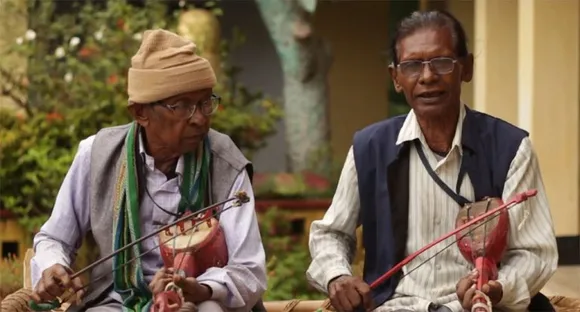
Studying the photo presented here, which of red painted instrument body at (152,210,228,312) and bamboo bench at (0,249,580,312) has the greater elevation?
red painted instrument body at (152,210,228,312)

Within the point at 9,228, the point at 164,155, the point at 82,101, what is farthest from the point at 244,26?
the point at 164,155

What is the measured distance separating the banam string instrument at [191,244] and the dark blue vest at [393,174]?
0.46 meters

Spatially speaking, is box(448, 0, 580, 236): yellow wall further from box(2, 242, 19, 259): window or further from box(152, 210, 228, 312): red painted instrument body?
box(152, 210, 228, 312): red painted instrument body

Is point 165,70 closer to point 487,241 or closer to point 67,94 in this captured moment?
point 487,241

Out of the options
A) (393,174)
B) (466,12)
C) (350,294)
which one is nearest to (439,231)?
(393,174)

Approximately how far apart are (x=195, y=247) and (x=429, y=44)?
1.06 meters

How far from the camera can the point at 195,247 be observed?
4.66m

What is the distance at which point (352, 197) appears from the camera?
495 centimetres

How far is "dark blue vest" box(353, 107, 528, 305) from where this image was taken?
4770mm

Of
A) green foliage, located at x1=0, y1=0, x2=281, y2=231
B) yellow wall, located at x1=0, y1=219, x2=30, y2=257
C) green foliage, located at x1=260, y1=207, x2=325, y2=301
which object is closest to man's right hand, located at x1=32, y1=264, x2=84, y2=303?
green foliage, located at x1=260, y1=207, x2=325, y2=301

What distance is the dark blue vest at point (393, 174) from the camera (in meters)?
4.77

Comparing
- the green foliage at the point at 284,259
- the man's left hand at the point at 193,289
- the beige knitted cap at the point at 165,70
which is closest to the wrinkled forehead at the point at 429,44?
the beige knitted cap at the point at 165,70

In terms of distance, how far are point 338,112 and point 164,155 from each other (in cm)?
553

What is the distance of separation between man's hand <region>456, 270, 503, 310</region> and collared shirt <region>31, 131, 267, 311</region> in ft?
2.43
